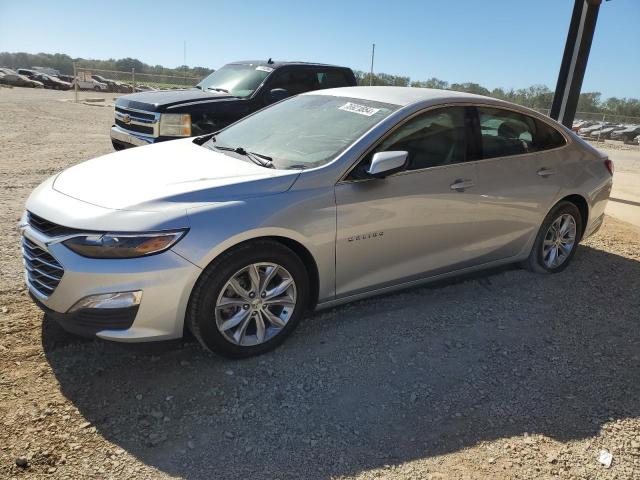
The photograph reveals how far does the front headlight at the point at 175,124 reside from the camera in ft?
23.2

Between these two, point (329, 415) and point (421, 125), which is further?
point (421, 125)

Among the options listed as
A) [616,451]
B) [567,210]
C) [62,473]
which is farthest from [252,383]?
[567,210]

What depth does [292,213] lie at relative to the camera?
10.6ft

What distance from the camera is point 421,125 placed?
391 centimetres

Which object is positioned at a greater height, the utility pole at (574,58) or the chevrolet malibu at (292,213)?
the utility pole at (574,58)

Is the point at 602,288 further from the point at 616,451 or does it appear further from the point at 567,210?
the point at 616,451

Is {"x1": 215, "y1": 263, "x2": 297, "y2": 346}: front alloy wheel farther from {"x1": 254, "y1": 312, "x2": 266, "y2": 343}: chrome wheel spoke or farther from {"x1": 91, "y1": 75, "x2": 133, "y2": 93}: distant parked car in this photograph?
{"x1": 91, "y1": 75, "x2": 133, "y2": 93}: distant parked car

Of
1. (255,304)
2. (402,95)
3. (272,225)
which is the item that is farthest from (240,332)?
(402,95)

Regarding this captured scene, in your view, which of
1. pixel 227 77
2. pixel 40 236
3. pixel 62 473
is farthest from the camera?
pixel 227 77

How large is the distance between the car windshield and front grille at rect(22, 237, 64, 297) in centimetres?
150

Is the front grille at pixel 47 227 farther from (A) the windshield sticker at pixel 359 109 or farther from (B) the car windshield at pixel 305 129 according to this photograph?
(A) the windshield sticker at pixel 359 109

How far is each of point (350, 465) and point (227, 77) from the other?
749 cm

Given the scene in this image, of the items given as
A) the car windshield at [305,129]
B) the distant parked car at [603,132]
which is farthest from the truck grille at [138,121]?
the distant parked car at [603,132]

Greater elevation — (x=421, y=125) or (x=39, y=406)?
(x=421, y=125)
